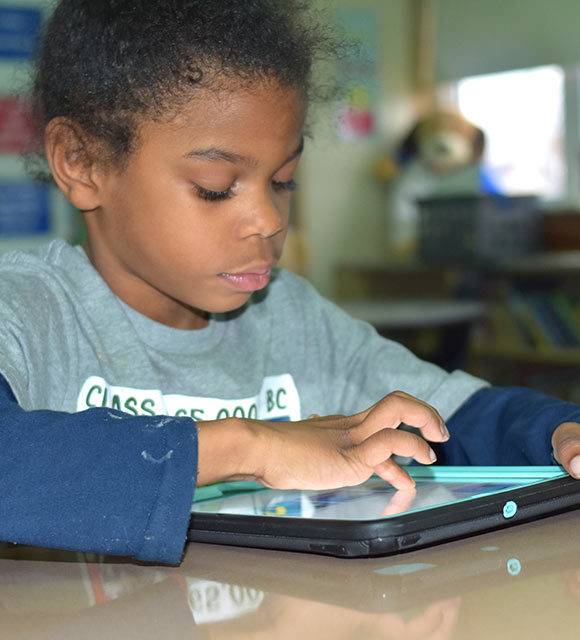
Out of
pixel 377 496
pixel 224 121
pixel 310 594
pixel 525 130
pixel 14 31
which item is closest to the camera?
pixel 310 594

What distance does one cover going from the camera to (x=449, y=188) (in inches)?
177

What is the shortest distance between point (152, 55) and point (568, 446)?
46 centimetres

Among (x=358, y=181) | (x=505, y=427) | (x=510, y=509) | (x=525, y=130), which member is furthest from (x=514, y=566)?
(x=358, y=181)

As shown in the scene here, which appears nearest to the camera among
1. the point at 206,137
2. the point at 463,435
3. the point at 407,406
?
the point at 407,406

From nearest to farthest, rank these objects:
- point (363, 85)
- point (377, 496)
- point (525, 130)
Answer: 1. point (377, 496)
2. point (525, 130)
3. point (363, 85)

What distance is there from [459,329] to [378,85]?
1672mm

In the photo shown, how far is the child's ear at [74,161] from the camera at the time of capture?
89 cm

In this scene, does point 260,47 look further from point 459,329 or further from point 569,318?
point 569,318

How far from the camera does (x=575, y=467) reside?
0.69 meters

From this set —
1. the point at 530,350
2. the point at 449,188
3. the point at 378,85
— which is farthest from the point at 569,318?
the point at 378,85

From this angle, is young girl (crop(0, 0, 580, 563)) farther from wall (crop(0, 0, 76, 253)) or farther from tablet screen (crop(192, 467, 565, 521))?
wall (crop(0, 0, 76, 253))

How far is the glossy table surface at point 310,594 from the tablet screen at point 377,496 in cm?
3

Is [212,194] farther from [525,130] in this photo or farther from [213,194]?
[525,130]

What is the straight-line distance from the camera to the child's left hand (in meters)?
0.70
